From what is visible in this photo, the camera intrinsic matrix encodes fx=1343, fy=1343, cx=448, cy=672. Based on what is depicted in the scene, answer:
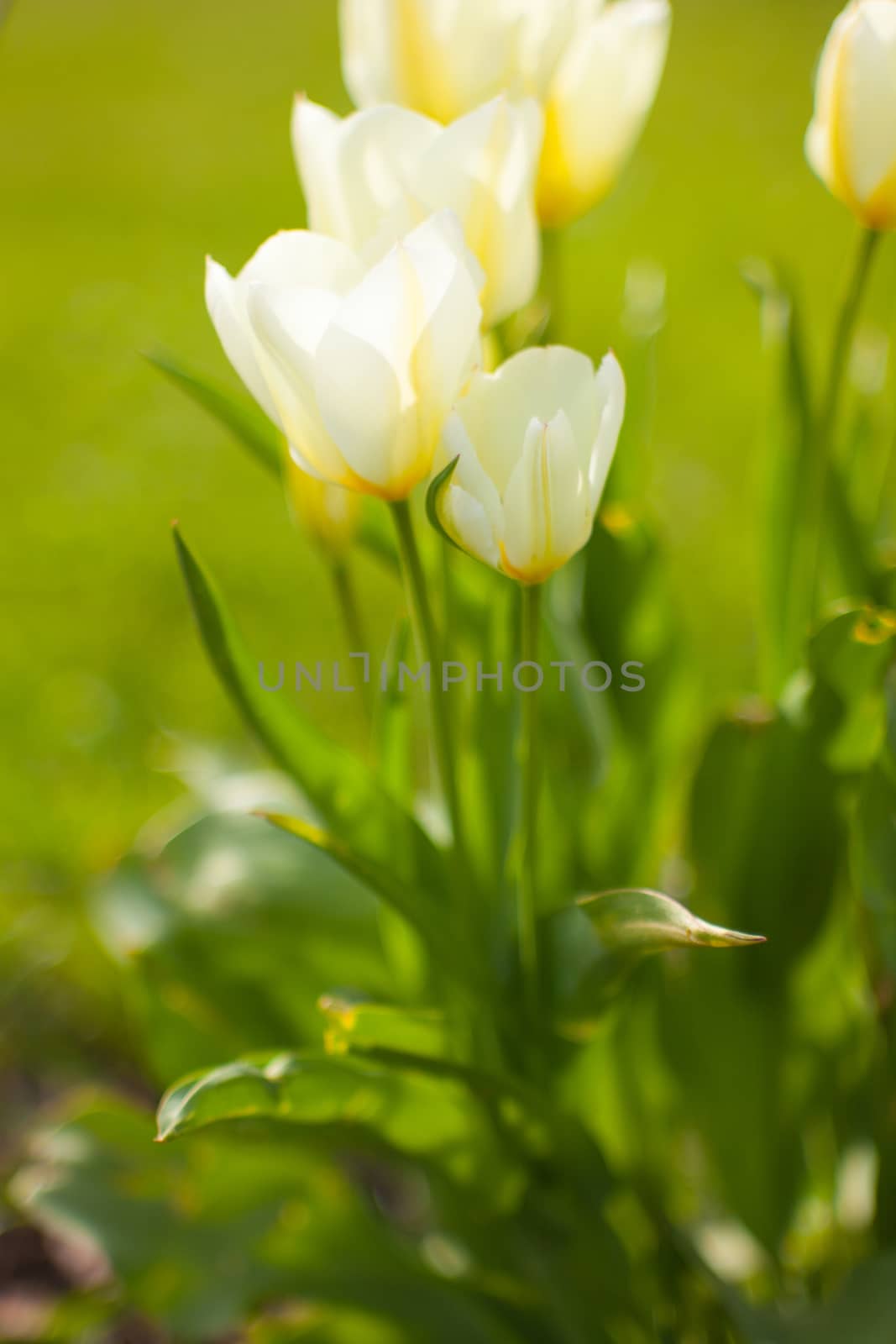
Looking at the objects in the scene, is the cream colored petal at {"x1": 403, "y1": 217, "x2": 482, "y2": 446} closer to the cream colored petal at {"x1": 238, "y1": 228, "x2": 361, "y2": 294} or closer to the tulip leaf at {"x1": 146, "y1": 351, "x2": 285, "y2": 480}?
the cream colored petal at {"x1": 238, "y1": 228, "x2": 361, "y2": 294}

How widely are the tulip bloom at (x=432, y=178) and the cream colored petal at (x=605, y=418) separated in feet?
0.30

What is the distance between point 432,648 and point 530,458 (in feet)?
0.35

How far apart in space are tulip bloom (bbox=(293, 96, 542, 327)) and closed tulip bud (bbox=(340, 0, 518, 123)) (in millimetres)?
64

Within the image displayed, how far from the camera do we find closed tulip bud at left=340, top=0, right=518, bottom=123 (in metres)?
0.61

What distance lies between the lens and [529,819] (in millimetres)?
593

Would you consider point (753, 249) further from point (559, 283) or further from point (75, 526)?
point (559, 283)

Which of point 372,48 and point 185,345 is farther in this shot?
point 185,345

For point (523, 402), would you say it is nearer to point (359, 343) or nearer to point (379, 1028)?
point (359, 343)

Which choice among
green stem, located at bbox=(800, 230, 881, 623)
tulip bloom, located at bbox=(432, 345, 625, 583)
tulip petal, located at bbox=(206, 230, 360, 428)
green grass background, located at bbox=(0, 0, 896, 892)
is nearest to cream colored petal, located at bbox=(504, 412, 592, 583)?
tulip bloom, located at bbox=(432, 345, 625, 583)

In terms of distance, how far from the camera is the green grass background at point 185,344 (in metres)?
1.74

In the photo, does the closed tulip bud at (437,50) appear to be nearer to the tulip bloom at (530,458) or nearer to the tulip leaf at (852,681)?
the tulip bloom at (530,458)

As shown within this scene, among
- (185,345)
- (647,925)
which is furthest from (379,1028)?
(185,345)

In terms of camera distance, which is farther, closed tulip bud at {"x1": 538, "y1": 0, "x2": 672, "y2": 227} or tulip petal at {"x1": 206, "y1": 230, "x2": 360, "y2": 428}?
closed tulip bud at {"x1": 538, "y1": 0, "x2": 672, "y2": 227}

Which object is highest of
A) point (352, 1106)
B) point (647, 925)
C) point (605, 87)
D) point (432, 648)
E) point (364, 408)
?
point (605, 87)
